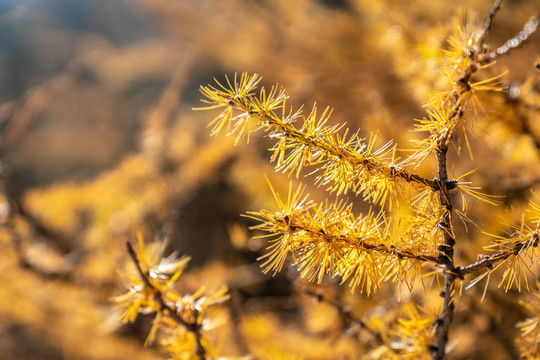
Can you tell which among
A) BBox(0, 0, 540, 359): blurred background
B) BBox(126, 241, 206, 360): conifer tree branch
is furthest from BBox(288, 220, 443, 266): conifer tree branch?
BBox(126, 241, 206, 360): conifer tree branch

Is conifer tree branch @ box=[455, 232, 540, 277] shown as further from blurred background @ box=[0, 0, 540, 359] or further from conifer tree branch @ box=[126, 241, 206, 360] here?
conifer tree branch @ box=[126, 241, 206, 360]

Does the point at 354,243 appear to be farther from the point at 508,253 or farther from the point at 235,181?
the point at 235,181

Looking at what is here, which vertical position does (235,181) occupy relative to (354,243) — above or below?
above

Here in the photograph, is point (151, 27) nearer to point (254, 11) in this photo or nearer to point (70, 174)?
point (70, 174)

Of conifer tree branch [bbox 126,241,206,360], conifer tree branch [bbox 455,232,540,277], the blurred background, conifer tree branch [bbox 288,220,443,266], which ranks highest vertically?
the blurred background

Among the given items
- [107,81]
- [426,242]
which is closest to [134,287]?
[426,242]

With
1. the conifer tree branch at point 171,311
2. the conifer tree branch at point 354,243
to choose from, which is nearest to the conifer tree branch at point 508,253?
the conifer tree branch at point 354,243

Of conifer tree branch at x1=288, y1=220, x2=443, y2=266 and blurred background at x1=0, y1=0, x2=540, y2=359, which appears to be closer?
conifer tree branch at x1=288, y1=220, x2=443, y2=266

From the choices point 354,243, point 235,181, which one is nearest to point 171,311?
point 354,243

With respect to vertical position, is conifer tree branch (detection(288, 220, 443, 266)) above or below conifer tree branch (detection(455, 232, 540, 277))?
below
